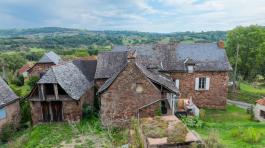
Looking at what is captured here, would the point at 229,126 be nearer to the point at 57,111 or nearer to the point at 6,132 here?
the point at 57,111

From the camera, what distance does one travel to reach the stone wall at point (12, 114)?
21.7 meters

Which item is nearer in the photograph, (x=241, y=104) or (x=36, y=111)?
(x=36, y=111)

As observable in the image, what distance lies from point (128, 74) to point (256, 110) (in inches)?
581

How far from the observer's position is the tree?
4243cm

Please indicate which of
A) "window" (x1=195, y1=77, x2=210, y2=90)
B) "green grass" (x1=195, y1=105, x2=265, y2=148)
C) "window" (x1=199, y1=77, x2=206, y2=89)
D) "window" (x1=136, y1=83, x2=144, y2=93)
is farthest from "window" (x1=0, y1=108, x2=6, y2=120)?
"window" (x1=199, y1=77, x2=206, y2=89)

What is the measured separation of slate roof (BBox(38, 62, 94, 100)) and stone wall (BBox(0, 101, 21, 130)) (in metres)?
4.68

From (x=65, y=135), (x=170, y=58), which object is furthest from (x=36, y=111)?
(x=170, y=58)

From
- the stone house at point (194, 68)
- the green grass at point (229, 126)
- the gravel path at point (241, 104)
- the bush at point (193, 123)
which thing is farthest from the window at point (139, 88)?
the gravel path at point (241, 104)

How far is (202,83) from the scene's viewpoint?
89.2 feet

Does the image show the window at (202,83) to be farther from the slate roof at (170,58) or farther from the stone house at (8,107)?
the stone house at (8,107)

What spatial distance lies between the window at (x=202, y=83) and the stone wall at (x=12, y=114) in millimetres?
19757

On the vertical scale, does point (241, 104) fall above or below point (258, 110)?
below

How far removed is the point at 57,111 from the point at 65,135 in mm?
3987

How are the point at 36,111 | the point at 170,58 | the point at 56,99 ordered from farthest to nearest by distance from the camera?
the point at 170,58 < the point at 36,111 < the point at 56,99
